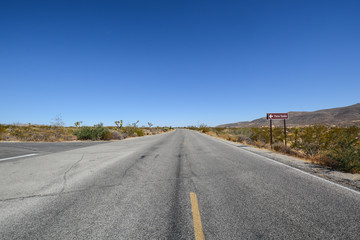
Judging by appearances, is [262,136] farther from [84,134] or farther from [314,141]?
[84,134]

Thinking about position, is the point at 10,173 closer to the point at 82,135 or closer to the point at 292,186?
the point at 292,186

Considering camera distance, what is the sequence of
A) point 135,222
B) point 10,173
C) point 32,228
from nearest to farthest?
point 32,228
point 135,222
point 10,173

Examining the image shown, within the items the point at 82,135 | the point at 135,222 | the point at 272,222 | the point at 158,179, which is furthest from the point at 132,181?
the point at 82,135

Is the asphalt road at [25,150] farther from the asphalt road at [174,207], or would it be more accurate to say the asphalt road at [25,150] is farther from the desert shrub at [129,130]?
the desert shrub at [129,130]

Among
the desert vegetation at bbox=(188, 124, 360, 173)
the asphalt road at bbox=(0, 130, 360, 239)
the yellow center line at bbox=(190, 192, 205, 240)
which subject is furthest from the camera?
the desert vegetation at bbox=(188, 124, 360, 173)

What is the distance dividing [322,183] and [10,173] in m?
9.40

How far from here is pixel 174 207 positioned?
3.13 metres

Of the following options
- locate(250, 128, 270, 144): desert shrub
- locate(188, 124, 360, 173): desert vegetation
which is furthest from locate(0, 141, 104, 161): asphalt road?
locate(250, 128, 270, 144): desert shrub

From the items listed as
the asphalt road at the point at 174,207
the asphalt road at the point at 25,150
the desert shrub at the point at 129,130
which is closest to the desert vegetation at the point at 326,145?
the asphalt road at the point at 174,207

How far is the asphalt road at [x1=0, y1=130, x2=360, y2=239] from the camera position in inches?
94.6

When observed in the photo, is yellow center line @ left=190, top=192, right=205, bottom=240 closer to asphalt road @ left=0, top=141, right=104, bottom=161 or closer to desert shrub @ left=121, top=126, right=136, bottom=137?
asphalt road @ left=0, top=141, right=104, bottom=161

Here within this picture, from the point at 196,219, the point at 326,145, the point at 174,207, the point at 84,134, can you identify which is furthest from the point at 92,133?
the point at 326,145

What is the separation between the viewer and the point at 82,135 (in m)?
21.0

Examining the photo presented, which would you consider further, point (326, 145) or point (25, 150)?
point (25, 150)
